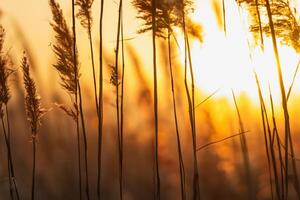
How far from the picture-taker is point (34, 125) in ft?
9.89

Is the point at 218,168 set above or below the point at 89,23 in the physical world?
below

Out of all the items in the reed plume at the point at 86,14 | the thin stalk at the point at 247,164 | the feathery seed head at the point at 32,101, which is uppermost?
the reed plume at the point at 86,14

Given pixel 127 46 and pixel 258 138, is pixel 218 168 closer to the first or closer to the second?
pixel 258 138

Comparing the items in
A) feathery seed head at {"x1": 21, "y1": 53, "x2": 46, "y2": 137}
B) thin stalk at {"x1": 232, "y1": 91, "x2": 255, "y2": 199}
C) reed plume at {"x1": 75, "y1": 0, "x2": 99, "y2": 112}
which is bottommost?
thin stalk at {"x1": 232, "y1": 91, "x2": 255, "y2": 199}

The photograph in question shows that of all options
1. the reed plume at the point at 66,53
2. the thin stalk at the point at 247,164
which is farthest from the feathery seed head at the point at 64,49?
the thin stalk at the point at 247,164

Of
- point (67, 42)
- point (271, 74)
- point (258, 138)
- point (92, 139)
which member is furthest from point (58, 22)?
point (258, 138)

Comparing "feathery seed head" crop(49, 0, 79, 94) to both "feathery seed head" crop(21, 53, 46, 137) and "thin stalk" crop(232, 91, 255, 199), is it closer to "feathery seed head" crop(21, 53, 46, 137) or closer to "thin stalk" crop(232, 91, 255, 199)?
"feathery seed head" crop(21, 53, 46, 137)

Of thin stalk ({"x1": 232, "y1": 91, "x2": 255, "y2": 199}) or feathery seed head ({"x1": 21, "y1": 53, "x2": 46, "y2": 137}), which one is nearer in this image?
feathery seed head ({"x1": 21, "y1": 53, "x2": 46, "y2": 137})

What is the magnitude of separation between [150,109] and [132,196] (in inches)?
29.3

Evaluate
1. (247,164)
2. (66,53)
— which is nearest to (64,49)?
(66,53)

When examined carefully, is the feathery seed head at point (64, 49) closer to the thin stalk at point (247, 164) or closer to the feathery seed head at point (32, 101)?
the feathery seed head at point (32, 101)

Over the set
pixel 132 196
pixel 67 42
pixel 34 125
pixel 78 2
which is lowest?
pixel 132 196

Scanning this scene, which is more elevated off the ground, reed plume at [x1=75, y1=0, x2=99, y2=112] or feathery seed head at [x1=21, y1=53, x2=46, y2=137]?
reed plume at [x1=75, y1=0, x2=99, y2=112]

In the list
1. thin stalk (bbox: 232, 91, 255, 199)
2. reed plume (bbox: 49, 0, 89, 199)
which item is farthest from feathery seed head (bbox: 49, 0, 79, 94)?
thin stalk (bbox: 232, 91, 255, 199)
